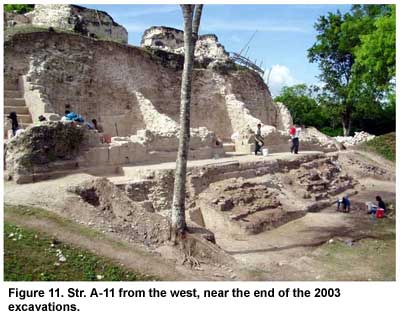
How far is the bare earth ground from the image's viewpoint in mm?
7746

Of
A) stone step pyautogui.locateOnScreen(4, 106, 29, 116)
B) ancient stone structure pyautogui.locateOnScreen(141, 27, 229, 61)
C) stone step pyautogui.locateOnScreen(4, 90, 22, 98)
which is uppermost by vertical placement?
ancient stone structure pyautogui.locateOnScreen(141, 27, 229, 61)

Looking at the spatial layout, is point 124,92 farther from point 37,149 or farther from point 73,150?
point 37,149

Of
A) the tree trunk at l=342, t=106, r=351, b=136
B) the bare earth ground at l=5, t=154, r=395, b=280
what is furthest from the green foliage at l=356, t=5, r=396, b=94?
the tree trunk at l=342, t=106, r=351, b=136

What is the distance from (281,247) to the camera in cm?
1043

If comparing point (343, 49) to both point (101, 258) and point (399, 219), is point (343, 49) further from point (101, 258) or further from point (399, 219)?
point (101, 258)

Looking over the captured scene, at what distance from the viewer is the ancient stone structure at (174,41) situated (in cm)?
2700

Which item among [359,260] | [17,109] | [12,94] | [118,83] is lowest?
[359,260]

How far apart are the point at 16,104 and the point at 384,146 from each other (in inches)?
753

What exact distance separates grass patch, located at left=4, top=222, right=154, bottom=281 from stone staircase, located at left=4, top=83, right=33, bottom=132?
696 centimetres

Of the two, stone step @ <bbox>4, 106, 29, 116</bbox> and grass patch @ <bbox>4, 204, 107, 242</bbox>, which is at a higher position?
stone step @ <bbox>4, 106, 29, 116</bbox>

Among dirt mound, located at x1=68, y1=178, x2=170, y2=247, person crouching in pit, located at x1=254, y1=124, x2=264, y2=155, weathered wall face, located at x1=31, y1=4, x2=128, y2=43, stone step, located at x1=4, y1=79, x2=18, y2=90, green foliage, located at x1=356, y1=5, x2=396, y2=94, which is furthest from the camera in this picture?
weathered wall face, located at x1=31, y1=4, x2=128, y2=43

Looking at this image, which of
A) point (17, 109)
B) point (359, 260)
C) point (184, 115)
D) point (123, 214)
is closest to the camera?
point (184, 115)

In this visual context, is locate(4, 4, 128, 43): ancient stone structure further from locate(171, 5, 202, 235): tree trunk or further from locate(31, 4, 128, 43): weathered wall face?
locate(171, 5, 202, 235): tree trunk

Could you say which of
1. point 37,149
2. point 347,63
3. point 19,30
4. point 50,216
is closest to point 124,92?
point 19,30
